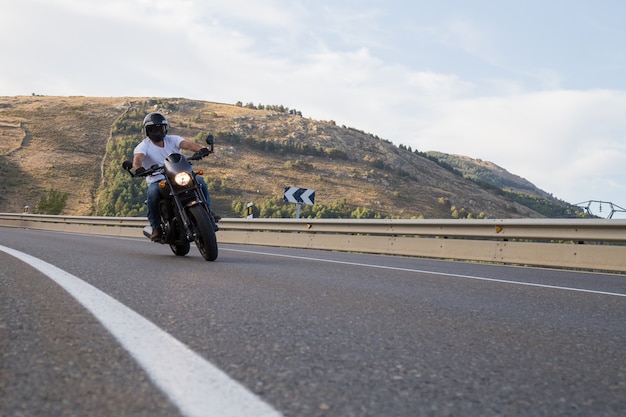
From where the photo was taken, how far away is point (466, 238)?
46.0 ft

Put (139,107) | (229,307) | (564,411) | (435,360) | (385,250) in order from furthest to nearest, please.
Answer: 1. (139,107)
2. (385,250)
3. (229,307)
4. (435,360)
5. (564,411)

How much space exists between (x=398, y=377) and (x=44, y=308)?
2359 mm

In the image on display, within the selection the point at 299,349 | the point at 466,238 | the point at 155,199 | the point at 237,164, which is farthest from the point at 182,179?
the point at 237,164

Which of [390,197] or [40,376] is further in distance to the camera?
[390,197]

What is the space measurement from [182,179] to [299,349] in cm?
542

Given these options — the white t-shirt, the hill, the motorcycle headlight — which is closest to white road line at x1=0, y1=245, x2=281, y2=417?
the motorcycle headlight

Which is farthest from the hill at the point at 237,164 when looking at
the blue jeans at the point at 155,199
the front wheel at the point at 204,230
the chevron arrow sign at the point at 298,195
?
the front wheel at the point at 204,230

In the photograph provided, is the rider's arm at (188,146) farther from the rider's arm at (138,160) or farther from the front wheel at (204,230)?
the front wheel at (204,230)

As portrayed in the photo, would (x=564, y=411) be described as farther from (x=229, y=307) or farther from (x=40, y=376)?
(x=229, y=307)

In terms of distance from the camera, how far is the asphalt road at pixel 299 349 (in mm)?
2301

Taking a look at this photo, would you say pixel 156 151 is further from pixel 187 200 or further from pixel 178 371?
pixel 178 371

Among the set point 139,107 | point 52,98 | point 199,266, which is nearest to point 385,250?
point 199,266

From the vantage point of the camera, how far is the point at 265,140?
8788cm

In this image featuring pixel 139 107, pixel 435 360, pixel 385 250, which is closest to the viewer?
pixel 435 360
